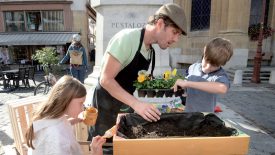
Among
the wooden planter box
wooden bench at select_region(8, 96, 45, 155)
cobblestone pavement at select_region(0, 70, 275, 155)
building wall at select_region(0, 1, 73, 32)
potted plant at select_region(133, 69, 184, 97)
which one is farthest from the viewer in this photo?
building wall at select_region(0, 1, 73, 32)

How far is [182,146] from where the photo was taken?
102cm

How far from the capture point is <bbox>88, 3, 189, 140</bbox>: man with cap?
1.35 meters

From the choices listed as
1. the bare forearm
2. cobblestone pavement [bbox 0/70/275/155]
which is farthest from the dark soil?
cobblestone pavement [bbox 0/70/275/155]

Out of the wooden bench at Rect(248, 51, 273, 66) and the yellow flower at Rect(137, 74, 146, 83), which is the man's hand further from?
the wooden bench at Rect(248, 51, 273, 66)

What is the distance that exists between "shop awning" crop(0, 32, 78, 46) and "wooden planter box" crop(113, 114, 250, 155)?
17084mm

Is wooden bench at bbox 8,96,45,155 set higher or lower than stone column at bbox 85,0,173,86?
lower

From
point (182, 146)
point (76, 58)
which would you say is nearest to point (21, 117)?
point (182, 146)

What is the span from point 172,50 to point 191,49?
118cm

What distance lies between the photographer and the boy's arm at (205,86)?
159 cm

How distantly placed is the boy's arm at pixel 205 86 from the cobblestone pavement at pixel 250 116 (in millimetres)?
1592

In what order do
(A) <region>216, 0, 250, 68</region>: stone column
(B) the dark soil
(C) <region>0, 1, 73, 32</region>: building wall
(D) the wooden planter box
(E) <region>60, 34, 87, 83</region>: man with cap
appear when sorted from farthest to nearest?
(C) <region>0, 1, 73, 32</region>: building wall, (A) <region>216, 0, 250, 68</region>: stone column, (E) <region>60, 34, 87, 83</region>: man with cap, (B) the dark soil, (D) the wooden planter box

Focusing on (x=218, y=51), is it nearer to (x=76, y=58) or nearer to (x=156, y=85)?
(x=156, y=85)

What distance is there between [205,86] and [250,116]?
12.6 ft

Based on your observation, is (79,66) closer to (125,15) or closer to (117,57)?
(125,15)
